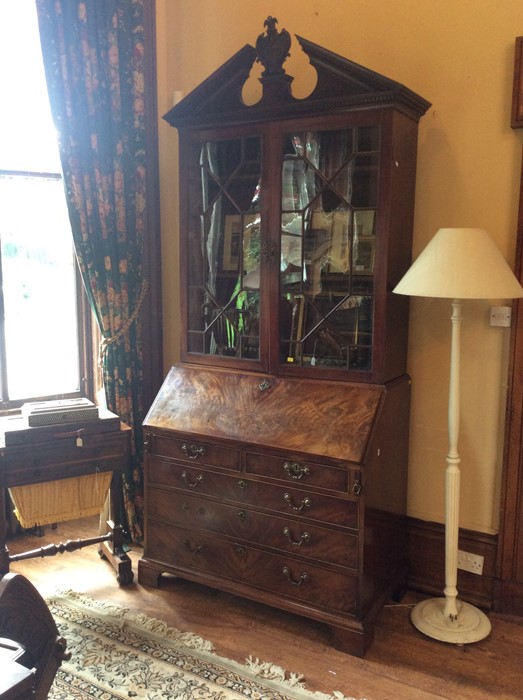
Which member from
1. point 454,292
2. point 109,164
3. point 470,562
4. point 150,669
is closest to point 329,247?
point 454,292

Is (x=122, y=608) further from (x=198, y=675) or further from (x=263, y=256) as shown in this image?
(x=263, y=256)

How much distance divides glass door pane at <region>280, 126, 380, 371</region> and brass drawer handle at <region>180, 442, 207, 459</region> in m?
0.49

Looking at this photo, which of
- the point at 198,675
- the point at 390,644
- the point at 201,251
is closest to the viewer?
the point at 198,675

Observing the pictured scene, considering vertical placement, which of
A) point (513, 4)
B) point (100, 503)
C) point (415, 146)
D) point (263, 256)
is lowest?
point (100, 503)

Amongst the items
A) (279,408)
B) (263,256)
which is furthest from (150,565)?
(263,256)

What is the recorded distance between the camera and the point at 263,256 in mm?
2596

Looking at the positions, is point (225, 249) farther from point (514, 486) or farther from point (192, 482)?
point (514, 486)

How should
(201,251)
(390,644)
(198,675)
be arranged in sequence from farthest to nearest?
(201,251)
(390,644)
(198,675)

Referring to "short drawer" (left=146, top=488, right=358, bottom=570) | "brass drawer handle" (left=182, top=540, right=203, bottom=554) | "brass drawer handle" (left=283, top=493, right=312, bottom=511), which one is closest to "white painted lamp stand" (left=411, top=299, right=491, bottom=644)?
"short drawer" (left=146, top=488, right=358, bottom=570)

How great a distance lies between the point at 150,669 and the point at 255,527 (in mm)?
617

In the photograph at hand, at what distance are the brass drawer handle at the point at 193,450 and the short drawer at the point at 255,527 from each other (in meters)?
0.18

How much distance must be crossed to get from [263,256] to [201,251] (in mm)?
353

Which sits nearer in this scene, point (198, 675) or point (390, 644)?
point (198, 675)

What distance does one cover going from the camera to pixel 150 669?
2.26 m
